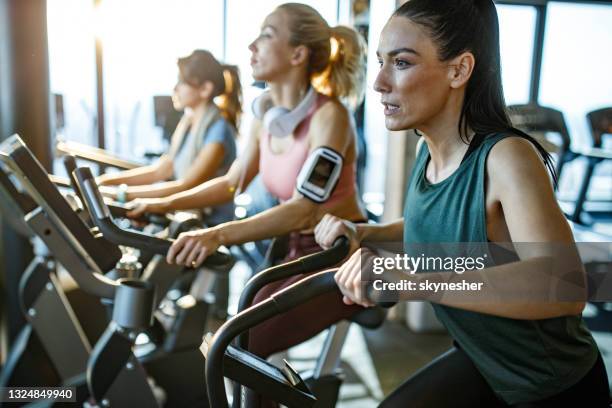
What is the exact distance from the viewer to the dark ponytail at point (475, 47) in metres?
1.15

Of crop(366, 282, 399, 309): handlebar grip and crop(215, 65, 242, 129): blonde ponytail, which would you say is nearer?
crop(366, 282, 399, 309): handlebar grip

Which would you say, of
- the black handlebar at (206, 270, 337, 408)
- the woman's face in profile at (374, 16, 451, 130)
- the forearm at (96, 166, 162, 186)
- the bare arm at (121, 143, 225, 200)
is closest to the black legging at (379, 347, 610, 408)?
the black handlebar at (206, 270, 337, 408)

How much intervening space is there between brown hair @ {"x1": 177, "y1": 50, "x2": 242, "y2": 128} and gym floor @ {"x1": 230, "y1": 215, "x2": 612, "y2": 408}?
1341 mm

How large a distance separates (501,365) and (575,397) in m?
0.15

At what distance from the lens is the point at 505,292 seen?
96 cm

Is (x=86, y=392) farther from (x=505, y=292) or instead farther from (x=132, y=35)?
(x=132, y=35)

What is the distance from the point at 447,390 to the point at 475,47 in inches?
29.8

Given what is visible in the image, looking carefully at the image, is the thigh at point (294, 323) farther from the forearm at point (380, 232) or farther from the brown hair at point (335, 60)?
the brown hair at point (335, 60)

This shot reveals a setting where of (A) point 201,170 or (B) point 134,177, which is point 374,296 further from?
(B) point 134,177

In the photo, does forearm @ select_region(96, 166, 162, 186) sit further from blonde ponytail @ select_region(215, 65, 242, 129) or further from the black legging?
the black legging

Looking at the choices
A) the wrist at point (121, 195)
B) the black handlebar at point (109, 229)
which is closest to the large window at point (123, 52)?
the wrist at point (121, 195)

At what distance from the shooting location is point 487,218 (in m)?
1.11

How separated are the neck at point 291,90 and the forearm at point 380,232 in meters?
0.66

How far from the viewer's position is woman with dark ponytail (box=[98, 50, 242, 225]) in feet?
9.18
